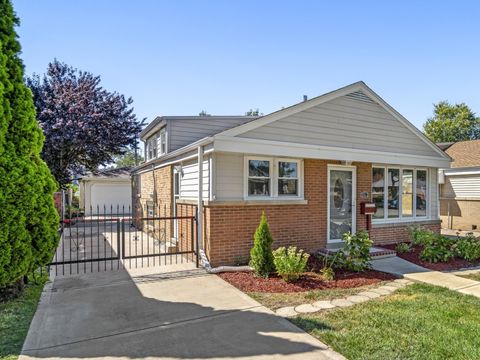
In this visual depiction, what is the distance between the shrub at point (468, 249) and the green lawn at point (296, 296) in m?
4.40

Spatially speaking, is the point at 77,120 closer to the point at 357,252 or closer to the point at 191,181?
the point at 191,181

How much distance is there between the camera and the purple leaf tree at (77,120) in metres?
17.1

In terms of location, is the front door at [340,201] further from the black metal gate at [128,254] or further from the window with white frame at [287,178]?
the black metal gate at [128,254]

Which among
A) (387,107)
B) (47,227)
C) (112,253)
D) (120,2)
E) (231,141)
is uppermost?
(120,2)

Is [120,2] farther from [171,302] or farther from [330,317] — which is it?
[330,317]

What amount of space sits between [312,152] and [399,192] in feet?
13.5

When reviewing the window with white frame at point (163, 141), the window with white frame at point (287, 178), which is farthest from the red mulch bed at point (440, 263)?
the window with white frame at point (163, 141)

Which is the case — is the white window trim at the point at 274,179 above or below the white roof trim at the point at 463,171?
below

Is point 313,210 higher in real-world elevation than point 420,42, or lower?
lower

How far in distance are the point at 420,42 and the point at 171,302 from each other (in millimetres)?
10770

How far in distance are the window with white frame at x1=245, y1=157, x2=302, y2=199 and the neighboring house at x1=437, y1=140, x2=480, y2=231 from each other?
1091 centimetres

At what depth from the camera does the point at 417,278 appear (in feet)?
22.3

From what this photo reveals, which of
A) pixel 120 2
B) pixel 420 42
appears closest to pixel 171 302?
pixel 120 2

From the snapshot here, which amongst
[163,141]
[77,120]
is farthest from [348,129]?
[77,120]
